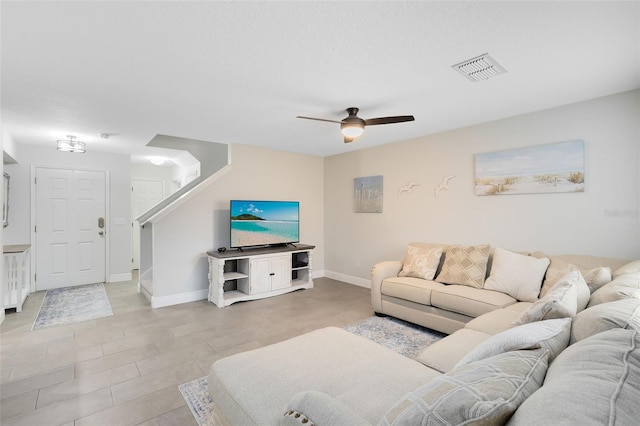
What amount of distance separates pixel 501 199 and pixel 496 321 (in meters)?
1.83

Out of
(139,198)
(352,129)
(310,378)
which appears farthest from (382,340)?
(139,198)

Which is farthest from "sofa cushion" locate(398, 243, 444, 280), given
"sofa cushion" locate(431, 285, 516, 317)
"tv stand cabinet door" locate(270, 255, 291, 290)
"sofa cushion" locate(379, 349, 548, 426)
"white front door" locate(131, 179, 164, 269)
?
"white front door" locate(131, 179, 164, 269)

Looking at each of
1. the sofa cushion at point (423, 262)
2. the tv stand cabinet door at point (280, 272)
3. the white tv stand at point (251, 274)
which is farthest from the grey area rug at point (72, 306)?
the sofa cushion at point (423, 262)

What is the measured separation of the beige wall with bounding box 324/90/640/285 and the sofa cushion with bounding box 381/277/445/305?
0.95 metres

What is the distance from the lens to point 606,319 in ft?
4.14

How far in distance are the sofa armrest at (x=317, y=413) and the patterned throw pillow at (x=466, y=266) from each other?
9.01 feet

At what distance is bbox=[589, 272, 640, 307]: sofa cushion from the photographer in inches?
65.5

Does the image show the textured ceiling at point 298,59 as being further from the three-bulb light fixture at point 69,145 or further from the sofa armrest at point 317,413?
the sofa armrest at point 317,413

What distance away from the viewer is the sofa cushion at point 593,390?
63cm

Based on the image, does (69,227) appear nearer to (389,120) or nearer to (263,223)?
(263,223)

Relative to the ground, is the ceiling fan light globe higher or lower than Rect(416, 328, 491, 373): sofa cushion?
higher

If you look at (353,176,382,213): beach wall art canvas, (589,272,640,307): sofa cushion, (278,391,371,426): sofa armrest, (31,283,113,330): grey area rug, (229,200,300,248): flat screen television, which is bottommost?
(31,283,113,330): grey area rug

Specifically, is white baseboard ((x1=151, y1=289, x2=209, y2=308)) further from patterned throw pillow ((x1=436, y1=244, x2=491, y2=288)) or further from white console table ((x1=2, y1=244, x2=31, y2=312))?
patterned throw pillow ((x1=436, y1=244, x2=491, y2=288))

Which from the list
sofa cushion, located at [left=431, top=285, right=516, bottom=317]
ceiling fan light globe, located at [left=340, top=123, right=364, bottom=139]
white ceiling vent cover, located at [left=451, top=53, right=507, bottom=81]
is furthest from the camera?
ceiling fan light globe, located at [left=340, top=123, right=364, bottom=139]
